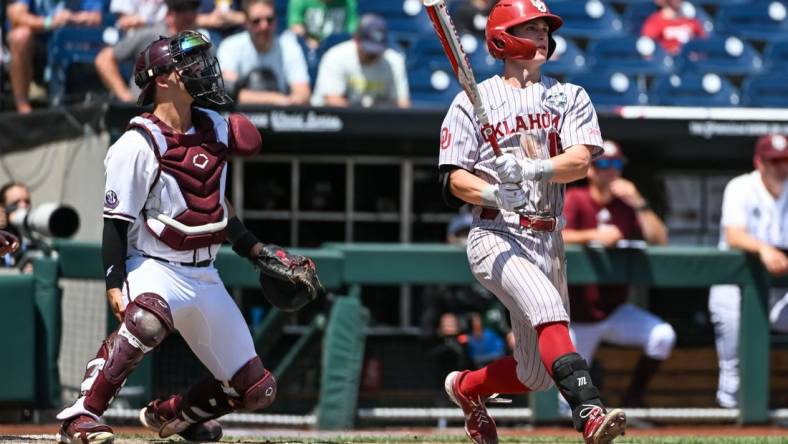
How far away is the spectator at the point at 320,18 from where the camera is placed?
31.8 ft

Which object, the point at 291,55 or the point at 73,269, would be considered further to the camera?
the point at 291,55

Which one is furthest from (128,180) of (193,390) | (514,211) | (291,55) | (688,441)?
(291,55)

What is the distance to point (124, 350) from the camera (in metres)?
4.59

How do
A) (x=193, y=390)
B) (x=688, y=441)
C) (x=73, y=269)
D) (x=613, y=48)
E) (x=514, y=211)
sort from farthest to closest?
(x=613, y=48), (x=73, y=269), (x=688, y=441), (x=193, y=390), (x=514, y=211)

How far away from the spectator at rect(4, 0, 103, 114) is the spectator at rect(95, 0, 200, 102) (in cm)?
69

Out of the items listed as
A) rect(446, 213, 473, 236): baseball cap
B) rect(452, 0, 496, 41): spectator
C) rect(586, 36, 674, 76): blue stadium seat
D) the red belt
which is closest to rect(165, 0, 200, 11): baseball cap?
rect(446, 213, 473, 236): baseball cap

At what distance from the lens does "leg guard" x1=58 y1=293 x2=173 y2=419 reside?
4574 mm

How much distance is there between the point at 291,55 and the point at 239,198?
3.53ft

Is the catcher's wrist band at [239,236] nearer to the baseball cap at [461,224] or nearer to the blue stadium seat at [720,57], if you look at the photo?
the baseball cap at [461,224]

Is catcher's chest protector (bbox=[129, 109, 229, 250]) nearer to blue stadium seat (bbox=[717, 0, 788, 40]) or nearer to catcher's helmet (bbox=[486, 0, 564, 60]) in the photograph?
catcher's helmet (bbox=[486, 0, 564, 60])

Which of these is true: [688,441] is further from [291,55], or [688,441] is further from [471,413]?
[291,55]

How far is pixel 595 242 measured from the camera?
295 inches

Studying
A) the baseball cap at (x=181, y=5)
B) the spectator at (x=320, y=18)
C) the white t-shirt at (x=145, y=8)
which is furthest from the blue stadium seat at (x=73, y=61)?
the spectator at (x=320, y=18)

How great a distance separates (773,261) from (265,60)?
3354mm
